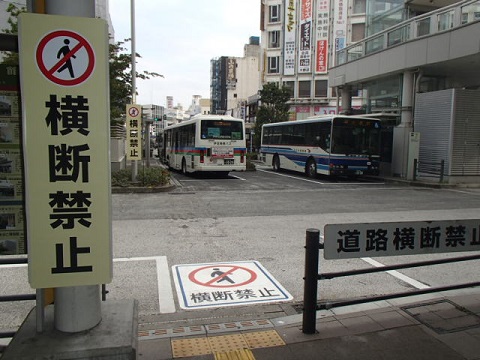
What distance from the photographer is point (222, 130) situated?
18.6m

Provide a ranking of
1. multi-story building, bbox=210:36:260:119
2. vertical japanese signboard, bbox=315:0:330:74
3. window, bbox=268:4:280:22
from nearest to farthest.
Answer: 1. vertical japanese signboard, bbox=315:0:330:74
2. window, bbox=268:4:280:22
3. multi-story building, bbox=210:36:260:119

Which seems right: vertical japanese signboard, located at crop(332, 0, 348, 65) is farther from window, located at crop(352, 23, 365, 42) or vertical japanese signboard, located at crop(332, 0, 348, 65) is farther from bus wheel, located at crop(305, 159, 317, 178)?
bus wheel, located at crop(305, 159, 317, 178)

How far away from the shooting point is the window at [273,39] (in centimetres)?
4894

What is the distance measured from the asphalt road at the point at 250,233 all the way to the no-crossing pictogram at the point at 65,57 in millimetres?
2962

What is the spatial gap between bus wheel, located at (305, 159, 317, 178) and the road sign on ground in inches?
550

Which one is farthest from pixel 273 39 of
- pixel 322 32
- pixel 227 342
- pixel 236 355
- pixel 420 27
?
pixel 236 355

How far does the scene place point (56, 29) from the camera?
91.0 inches

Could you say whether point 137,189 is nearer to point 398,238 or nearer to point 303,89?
point 398,238

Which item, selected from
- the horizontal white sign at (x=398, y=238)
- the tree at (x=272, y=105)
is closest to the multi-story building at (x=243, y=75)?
the tree at (x=272, y=105)

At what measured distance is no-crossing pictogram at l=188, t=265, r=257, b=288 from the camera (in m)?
Result: 5.45

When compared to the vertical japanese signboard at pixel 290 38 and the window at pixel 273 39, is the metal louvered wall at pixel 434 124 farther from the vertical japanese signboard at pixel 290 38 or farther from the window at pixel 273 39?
the window at pixel 273 39

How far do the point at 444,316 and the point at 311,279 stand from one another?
1615mm

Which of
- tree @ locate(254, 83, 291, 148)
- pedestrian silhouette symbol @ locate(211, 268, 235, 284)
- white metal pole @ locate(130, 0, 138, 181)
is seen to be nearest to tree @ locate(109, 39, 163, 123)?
white metal pole @ locate(130, 0, 138, 181)

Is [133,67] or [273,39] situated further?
[273,39]
